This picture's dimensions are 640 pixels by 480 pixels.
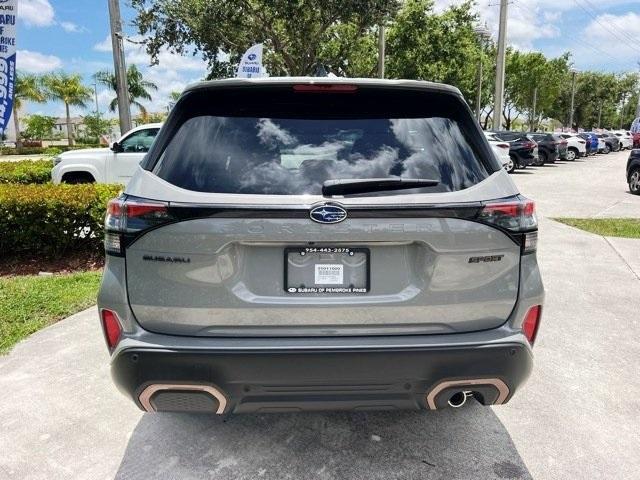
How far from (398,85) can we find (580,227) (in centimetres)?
844

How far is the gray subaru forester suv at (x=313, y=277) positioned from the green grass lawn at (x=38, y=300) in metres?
2.70

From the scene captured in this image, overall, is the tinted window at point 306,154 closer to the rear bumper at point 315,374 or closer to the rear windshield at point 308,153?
the rear windshield at point 308,153

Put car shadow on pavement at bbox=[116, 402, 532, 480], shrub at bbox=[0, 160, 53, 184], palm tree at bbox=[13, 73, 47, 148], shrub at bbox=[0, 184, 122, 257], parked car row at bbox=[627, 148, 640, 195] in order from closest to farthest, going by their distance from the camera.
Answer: car shadow on pavement at bbox=[116, 402, 532, 480] < shrub at bbox=[0, 184, 122, 257] < shrub at bbox=[0, 160, 53, 184] < parked car row at bbox=[627, 148, 640, 195] < palm tree at bbox=[13, 73, 47, 148]

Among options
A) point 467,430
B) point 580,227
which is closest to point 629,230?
point 580,227

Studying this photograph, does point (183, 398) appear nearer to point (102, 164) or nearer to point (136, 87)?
point (102, 164)

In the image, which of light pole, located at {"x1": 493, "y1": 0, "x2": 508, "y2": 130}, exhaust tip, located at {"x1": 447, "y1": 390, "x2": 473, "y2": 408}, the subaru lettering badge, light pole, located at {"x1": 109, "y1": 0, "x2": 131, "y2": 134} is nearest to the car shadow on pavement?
exhaust tip, located at {"x1": 447, "y1": 390, "x2": 473, "y2": 408}

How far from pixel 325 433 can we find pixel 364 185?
158 centimetres

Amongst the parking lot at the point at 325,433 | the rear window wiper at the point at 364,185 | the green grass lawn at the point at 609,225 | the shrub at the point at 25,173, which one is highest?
the rear window wiper at the point at 364,185

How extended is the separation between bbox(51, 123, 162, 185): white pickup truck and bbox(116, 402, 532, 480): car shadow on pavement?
8708mm

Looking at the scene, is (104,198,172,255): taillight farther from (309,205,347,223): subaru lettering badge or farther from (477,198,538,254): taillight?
(477,198,538,254): taillight

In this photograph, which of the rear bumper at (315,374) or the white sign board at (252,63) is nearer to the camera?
the rear bumper at (315,374)

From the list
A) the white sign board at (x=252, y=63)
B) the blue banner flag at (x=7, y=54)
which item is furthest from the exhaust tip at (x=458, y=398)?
the white sign board at (x=252, y=63)

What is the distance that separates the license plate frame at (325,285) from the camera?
2.19m

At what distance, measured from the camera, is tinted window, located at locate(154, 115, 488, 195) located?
2.24m
